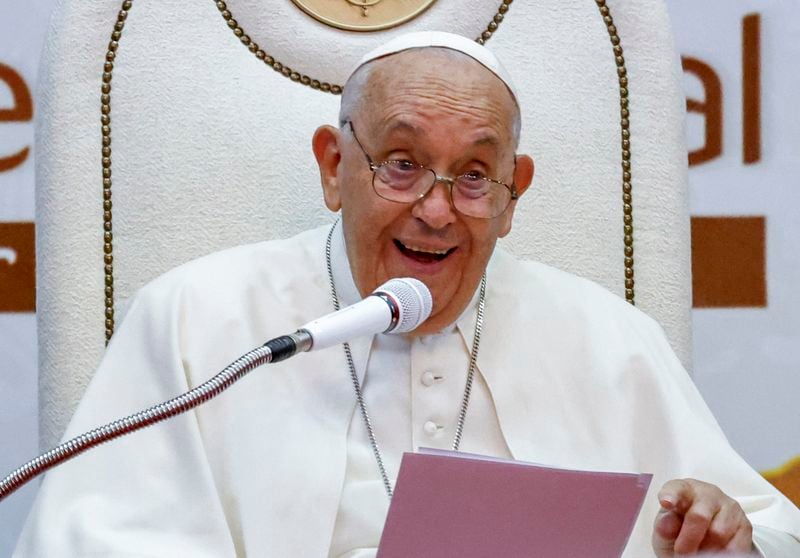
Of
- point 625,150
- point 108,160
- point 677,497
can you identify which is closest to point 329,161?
point 108,160

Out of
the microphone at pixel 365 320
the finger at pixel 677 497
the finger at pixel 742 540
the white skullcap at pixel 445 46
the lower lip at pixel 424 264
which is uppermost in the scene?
the white skullcap at pixel 445 46

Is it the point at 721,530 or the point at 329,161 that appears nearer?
the point at 721,530

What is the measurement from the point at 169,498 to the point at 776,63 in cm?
226

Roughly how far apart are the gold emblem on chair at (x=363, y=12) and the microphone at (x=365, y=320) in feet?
4.01

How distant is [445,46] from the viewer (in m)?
2.71

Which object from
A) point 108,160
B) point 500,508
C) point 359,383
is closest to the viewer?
point 500,508

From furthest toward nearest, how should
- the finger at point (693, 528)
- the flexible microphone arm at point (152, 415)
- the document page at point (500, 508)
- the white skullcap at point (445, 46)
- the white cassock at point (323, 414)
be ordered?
the white skullcap at point (445, 46) < the white cassock at point (323, 414) < the finger at point (693, 528) < the document page at point (500, 508) < the flexible microphone arm at point (152, 415)

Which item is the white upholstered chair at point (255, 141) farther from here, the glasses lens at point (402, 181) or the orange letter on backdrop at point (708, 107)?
the orange letter on backdrop at point (708, 107)

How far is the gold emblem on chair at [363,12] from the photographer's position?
3059 millimetres

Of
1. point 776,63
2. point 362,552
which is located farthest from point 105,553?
point 776,63

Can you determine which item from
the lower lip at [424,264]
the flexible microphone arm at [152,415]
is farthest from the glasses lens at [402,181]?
the flexible microphone arm at [152,415]

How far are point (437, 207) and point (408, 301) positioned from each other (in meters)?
0.65

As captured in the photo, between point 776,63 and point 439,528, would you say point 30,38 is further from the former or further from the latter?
point 439,528

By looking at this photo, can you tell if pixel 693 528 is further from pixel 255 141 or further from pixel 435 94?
pixel 255 141
